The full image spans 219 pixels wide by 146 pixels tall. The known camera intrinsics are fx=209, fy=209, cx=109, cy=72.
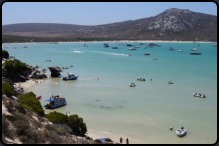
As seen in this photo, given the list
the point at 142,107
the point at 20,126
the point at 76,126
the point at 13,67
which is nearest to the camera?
the point at 20,126

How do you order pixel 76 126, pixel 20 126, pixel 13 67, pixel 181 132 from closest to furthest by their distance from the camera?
pixel 20 126 < pixel 76 126 < pixel 181 132 < pixel 13 67

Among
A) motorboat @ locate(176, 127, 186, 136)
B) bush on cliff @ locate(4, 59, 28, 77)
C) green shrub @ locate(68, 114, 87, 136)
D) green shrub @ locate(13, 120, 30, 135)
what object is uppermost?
bush on cliff @ locate(4, 59, 28, 77)

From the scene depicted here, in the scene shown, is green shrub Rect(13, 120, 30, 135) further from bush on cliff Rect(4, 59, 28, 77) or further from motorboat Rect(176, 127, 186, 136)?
bush on cliff Rect(4, 59, 28, 77)

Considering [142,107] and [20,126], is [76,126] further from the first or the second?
[142,107]

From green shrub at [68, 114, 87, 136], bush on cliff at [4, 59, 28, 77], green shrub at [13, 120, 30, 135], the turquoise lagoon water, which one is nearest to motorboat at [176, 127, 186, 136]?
the turquoise lagoon water

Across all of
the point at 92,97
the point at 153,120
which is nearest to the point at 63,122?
the point at 153,120

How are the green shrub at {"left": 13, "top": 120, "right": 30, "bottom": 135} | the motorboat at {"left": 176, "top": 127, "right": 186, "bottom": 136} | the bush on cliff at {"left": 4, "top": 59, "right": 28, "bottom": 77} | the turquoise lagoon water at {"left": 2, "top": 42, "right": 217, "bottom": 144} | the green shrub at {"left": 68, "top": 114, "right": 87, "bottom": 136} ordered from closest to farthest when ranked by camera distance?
the green shrub at {"left": 13, "top": 120, "right": 30, "bottom": 135} → the green shrub at {"left": 68, "top": 114, "right": 87, "bottom": 136} → the motorboat at {"left": 176, "top": 127, "right": 186, "bottom": 136} → the turquoise lagoon water at {"left": 2, "top": 42, "right": 217, "bottom": 144} → the bush on cliff at {"left": 4, "top": 59, "right": 28, "bottom": 77}

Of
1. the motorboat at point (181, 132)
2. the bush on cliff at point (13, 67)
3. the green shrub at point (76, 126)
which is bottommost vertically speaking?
the motorboat at point (181, 132)

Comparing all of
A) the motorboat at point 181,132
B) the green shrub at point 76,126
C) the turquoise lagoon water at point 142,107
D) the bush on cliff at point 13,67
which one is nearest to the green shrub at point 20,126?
the green shrub at point 76,126

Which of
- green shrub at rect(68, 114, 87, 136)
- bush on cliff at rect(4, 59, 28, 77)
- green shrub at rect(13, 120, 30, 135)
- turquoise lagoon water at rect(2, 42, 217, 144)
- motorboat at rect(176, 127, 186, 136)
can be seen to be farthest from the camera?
bush on cliff at rect(4, 59, 28, 77)

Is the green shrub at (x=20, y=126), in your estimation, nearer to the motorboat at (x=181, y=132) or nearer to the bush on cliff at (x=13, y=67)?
the motorboat at (x=181, y=132)

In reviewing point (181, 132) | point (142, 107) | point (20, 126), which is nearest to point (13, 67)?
point (142, 107)

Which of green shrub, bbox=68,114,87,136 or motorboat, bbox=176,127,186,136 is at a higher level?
green shrub, bbox=68,114,87,136
